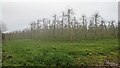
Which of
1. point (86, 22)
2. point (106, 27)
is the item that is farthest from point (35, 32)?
point (106, 27)

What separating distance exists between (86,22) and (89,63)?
4015 cm

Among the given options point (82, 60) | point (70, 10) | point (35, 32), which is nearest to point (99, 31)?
point (70, 10)

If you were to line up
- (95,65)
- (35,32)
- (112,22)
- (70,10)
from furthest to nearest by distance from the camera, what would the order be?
(35,32)
(112,22)
(70,10)
(95,65)

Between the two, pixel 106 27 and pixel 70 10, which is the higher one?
pixel 70 10

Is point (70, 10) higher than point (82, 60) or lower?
higher

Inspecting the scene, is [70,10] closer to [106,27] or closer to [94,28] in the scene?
[94,28]

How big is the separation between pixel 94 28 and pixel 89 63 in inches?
1496

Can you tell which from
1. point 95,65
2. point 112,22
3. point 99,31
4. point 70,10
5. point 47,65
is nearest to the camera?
point 47,65

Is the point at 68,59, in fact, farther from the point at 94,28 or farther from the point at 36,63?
the point at 94,28

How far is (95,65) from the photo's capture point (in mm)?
11914

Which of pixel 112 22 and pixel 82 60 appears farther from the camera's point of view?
pixel 112 22

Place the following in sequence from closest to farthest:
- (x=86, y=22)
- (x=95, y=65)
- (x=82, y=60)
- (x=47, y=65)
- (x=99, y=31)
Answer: (x=47, y=65), (x=95, y=65), (x=82, y=60), (x=99, y=31), (x=86, y=22)

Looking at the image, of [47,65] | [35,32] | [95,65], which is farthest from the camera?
[35,32]

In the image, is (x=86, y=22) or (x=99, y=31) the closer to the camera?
(x=99, y=31)
